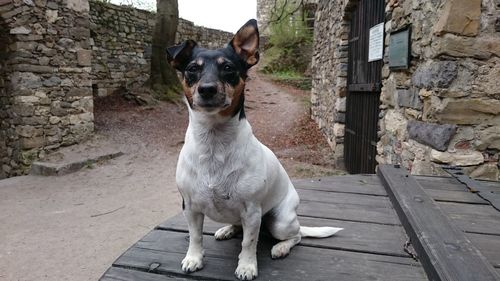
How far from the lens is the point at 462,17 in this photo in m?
2.50

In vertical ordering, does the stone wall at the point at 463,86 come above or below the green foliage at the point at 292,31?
below

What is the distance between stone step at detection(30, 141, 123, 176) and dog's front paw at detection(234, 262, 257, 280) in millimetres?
5243

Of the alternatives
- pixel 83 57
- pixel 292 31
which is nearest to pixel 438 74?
pixel 83 57

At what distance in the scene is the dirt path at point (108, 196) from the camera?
3172 millimetres

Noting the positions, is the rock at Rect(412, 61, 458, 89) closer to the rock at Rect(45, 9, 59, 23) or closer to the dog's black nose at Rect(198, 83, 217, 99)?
the dog's black nose at Rect(198, 83, 217, 99)

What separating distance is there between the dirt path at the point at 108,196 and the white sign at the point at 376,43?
1.97m

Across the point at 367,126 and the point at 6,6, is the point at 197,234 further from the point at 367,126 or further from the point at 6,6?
the point at 6,6

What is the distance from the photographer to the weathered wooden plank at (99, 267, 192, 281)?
1.26 metres

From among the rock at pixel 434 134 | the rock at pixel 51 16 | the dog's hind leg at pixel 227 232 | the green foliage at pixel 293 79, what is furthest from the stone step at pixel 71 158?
the green foliage at pixel 293 79

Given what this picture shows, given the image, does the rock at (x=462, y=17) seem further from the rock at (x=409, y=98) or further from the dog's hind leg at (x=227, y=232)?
the dog's hind leg at (x=227, y=232)

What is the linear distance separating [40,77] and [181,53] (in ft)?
19.5

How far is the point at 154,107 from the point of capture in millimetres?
9305

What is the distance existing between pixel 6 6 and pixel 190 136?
5799mm

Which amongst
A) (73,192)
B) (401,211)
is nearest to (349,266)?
(401,211)
